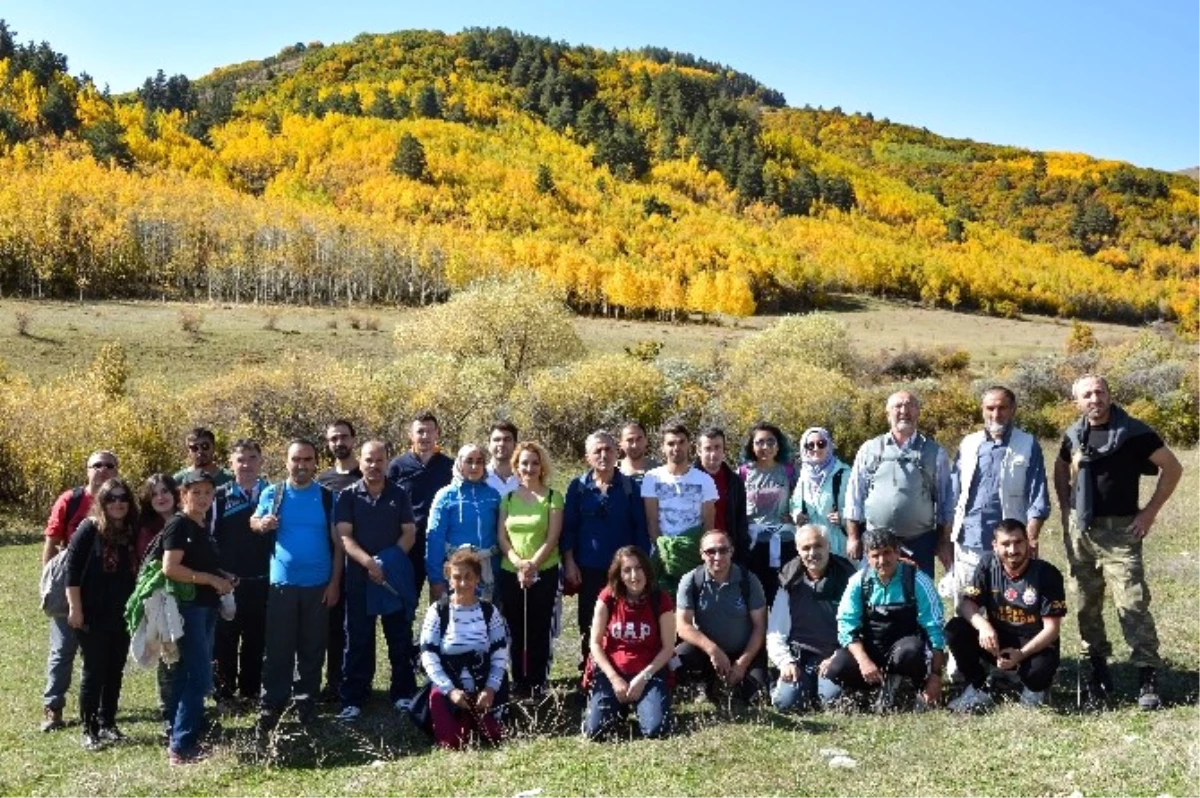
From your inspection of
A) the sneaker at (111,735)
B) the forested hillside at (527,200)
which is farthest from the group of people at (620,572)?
the forested hillside at (527,200)

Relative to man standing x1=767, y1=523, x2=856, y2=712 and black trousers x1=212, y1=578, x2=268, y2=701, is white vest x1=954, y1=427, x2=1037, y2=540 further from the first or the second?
black trousers x1=212, y1=578, x2=268, y2=701

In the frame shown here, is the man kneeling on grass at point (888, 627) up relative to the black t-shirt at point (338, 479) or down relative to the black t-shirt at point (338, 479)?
down

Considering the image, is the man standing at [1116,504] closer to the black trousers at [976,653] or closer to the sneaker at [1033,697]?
the sneaker at [1033,697]

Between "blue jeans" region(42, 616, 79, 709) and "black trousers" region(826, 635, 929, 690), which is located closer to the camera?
"black trousers" region(826, 635, 929, 690)

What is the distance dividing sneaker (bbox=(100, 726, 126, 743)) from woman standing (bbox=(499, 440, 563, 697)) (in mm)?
2793

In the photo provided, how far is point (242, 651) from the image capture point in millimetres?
7609

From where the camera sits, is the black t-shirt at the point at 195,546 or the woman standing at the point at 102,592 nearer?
the black t-shirt at the point at 195,546

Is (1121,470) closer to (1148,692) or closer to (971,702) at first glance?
(1148,692)

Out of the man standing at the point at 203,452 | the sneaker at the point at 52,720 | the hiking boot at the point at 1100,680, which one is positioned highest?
the man standing at the point at 203,452

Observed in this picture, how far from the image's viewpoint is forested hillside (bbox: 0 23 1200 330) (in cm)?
8138

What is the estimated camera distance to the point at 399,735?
6.65 metres

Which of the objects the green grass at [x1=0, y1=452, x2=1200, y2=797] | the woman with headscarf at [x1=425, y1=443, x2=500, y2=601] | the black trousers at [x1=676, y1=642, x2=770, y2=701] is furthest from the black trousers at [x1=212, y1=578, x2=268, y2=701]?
the black trousers at [x1=676, y1=642, x2=770, y2=701]

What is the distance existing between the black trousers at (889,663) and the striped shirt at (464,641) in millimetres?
2279

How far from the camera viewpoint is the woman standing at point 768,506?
7.70 m
